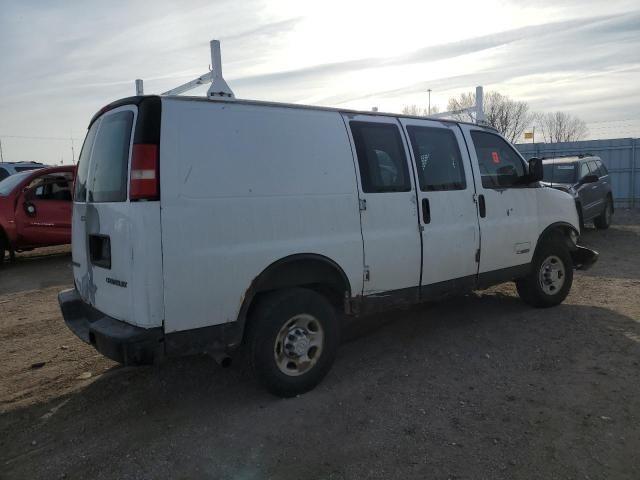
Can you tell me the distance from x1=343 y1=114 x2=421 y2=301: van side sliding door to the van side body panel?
13 cm

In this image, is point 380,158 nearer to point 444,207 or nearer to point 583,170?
point 444,207

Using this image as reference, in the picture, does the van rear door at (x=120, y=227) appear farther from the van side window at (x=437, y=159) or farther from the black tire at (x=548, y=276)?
the black tire at (x=548, y=276)

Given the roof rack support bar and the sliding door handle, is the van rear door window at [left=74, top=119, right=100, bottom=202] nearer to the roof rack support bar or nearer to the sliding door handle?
the roof rack support bar

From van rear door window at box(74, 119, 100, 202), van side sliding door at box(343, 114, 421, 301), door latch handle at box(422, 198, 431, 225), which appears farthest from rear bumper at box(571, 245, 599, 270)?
van rear door window at box(74, 119, 100, 202)

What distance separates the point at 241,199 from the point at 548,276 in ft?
13.6

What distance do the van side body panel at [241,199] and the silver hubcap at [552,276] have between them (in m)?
2.95

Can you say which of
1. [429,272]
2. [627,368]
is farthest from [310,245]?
[627,368]

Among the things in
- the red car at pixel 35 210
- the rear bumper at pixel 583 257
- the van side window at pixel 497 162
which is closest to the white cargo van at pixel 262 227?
the van side window at pixel 497 162

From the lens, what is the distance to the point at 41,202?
1000 cm

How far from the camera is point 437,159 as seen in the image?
493 centimetres

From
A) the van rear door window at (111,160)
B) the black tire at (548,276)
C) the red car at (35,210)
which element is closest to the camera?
the van rear door window at (111,160)

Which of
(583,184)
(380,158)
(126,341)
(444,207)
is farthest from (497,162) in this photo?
(583,184)

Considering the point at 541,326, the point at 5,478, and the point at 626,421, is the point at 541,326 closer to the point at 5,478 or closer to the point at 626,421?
the point at 626,421

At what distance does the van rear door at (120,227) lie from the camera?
3.23 meters
